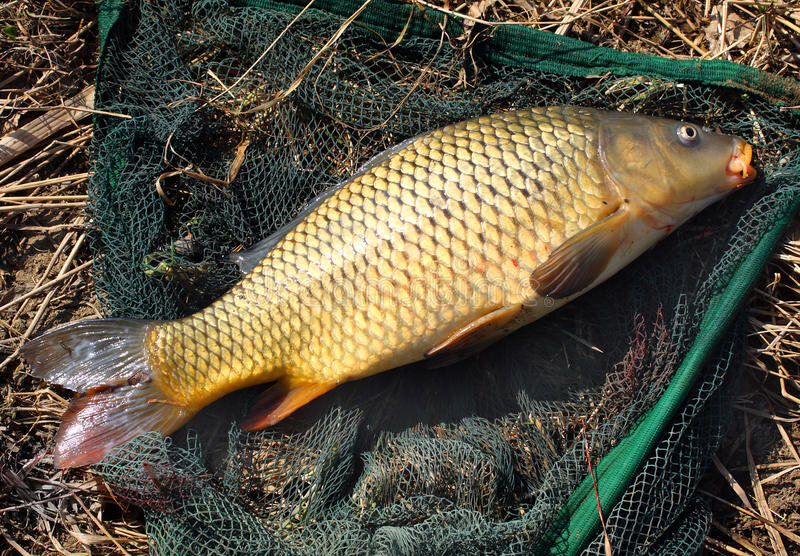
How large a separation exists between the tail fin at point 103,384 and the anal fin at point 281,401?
20 cm

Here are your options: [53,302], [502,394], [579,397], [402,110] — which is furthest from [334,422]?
[53,302]

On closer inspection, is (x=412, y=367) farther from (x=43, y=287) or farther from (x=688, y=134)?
(x=43, y=287)

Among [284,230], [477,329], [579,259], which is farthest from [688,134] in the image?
[284,230]

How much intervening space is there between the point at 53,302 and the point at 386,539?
150 centimetres

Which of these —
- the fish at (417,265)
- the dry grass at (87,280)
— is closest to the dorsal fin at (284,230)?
the fish at (417,265)

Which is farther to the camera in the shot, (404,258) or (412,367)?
(412,367)

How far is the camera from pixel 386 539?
1638mm

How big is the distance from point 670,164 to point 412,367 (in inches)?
39.4

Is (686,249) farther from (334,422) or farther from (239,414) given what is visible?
(239,414)

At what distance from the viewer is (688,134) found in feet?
5.71

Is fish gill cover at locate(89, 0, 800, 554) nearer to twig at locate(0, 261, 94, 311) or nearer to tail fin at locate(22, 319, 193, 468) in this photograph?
tail fin at locate(22, 319, 193, 468)

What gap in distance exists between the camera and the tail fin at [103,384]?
1752 millimetres

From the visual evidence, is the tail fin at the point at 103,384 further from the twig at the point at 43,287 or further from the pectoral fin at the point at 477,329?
the pectoral fin at the point at 477,329

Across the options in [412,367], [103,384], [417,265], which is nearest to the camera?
[417,265]
